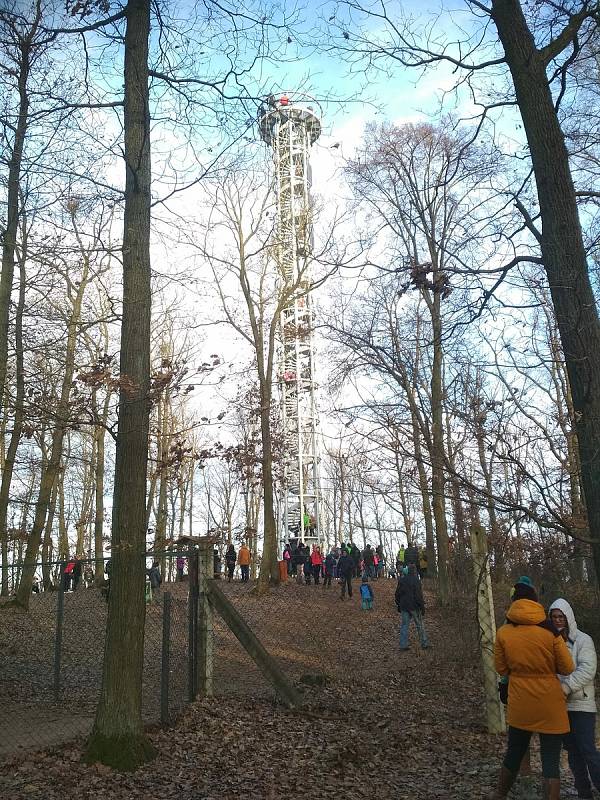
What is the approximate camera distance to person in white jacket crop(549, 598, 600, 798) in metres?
4.96

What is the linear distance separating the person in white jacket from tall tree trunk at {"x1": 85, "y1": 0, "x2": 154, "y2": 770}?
3570mm

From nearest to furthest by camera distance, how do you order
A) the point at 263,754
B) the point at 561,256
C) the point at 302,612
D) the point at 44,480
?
the point at 561,256 → the point at 263,754 → the point at 302,612 → the point at 44,480

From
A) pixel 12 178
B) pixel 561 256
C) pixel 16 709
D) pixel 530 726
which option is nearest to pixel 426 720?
pixel 530 726

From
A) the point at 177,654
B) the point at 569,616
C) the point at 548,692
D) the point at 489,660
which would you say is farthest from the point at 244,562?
the point at 548,692

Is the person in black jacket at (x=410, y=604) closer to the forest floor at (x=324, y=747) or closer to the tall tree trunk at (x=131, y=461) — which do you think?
the forest floor at (x=324, y=747)

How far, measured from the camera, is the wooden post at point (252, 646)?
748 cm

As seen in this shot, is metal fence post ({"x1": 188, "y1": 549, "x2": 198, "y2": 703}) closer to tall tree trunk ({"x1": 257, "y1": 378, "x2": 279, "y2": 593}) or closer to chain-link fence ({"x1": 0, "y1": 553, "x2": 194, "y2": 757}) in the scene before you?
chain-link fence ({"x1": 0, "y1": 553, "x2": 194, "y2": 757})

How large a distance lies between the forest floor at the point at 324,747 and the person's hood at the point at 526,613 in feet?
4.53

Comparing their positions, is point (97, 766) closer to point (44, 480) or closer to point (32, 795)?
point (32, 795)

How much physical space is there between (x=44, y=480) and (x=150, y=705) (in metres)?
10.8

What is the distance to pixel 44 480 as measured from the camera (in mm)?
17469

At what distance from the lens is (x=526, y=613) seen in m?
4.97

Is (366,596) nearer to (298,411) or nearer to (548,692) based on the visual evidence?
(548,692)

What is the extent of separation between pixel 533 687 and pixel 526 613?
514 mm
